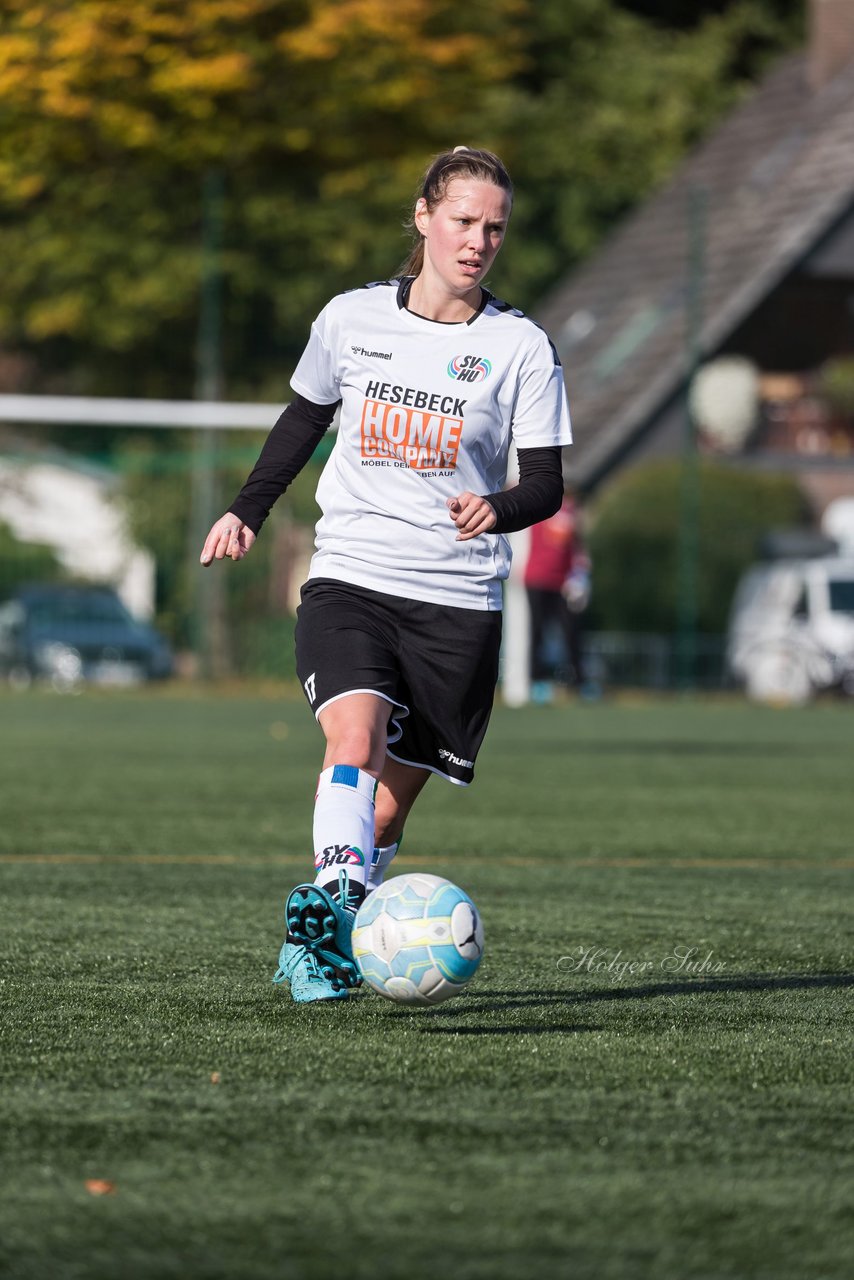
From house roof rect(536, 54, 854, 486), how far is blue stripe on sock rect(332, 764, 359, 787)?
77.0 ft

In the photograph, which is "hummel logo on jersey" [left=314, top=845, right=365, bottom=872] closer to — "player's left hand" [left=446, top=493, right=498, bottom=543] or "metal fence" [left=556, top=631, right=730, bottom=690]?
"player's left hand" [left=446, top=493, right=498, bottom=543]

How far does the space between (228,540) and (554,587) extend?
16.0 meters

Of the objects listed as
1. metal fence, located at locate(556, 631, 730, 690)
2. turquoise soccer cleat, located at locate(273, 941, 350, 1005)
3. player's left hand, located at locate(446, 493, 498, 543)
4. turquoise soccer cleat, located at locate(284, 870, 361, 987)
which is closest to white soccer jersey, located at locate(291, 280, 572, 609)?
player's left hand, located at locate(446, 493, 498, 543)

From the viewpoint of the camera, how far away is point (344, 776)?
5.14 metres

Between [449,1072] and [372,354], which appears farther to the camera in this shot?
[372,354]

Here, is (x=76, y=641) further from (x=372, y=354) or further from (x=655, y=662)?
(x=372, y=354)

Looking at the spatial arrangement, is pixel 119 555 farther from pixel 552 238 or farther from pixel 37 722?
pixel 552 238

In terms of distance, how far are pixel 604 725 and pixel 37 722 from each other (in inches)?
171

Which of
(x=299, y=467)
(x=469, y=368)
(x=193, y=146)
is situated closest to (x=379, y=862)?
(x=299, y=467)

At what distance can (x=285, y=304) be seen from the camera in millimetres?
24859

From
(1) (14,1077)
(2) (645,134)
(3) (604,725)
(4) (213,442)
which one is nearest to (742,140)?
(2) (645,134)

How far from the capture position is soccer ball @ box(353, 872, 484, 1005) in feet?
15.5

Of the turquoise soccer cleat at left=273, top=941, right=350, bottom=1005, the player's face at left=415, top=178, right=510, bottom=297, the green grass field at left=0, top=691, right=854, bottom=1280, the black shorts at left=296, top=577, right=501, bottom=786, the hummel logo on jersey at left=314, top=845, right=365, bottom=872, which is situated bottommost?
the green grass field at left=0, top=691, right=854, bottom=1280

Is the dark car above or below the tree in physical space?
below
